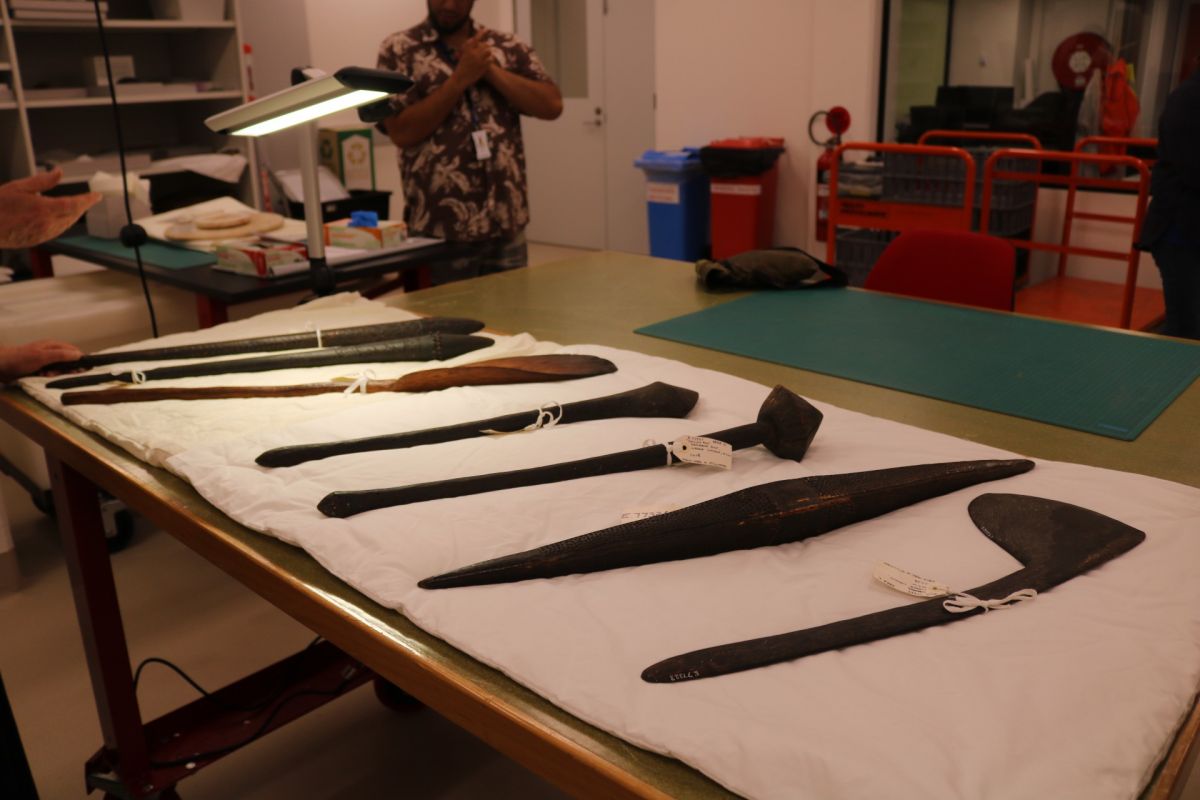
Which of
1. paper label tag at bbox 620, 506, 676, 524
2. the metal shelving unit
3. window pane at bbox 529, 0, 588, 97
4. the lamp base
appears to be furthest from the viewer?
window pane at bbox 529, 0, 588, 97


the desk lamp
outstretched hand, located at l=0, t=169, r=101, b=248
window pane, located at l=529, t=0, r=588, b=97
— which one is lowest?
outstretched hand, located at l=0, t=169, r=101, b=248

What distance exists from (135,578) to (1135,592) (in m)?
2.43

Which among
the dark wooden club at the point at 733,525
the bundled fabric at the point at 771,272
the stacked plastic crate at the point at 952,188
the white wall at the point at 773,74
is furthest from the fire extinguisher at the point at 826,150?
the dark wooden club at the point at 733,525

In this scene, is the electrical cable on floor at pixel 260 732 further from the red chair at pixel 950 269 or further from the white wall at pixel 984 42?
the white wall at pixel 984 42

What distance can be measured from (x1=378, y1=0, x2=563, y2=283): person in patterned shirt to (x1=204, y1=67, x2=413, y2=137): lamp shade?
107cm

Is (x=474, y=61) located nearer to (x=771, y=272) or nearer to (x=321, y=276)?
(x=321, y=276)

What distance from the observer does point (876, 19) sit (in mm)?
4969

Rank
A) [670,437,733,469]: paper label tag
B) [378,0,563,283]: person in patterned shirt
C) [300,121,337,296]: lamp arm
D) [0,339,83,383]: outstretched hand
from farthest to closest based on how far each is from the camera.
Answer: [378,0,563,283]: person in patterned shirt → [300,121,337,296]: lamp arm → [0,339,83,383]: outstretched hand → [670,437,733,469]: paper label tag

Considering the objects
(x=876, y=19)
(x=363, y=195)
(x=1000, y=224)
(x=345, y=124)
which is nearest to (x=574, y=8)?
(x=345, y=124)

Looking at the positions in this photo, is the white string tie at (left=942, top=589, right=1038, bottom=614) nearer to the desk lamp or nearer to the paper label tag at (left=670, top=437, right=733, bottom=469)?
the paper label tag at (left=670, top=437, right=733, bottom=469)

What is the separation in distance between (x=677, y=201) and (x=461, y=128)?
277 cm

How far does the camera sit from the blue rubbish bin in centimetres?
554

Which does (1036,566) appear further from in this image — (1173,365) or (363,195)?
(363,195)

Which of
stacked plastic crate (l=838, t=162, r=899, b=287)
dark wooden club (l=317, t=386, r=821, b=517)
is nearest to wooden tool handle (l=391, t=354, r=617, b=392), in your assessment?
dark wooden club (l=317, t=386, r=821, b=517)
